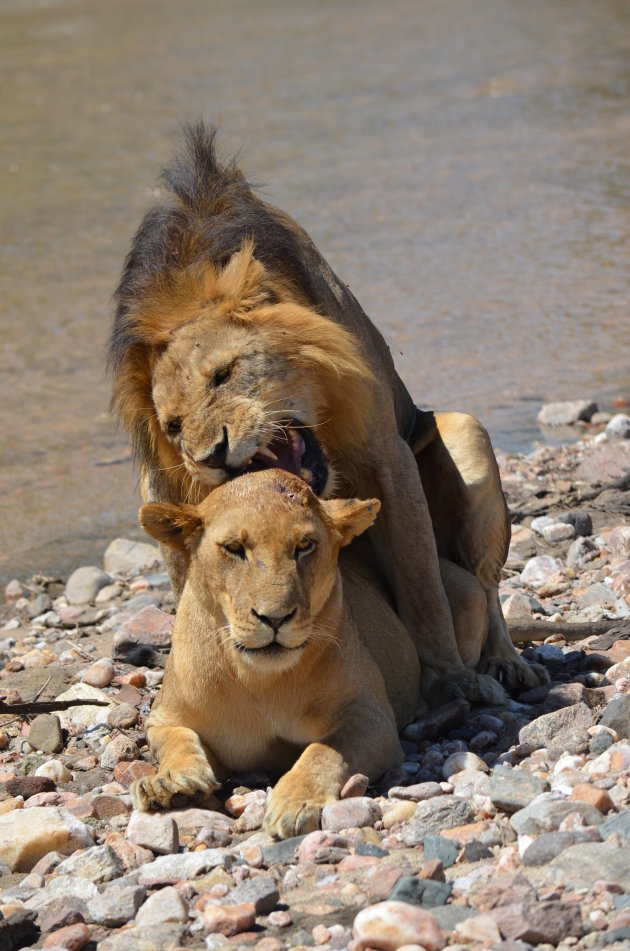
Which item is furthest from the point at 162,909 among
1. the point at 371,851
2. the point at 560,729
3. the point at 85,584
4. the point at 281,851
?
the point at 85,584

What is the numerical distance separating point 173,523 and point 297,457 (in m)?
0.68

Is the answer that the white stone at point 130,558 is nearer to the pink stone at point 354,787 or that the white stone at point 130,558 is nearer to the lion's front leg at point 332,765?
the lion's front leg at point 332,765

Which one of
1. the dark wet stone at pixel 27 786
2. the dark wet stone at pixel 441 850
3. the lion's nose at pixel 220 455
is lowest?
the dark wet stone at pixel 27 786

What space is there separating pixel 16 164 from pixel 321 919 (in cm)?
1692

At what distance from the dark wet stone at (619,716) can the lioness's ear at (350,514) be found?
1056 mm

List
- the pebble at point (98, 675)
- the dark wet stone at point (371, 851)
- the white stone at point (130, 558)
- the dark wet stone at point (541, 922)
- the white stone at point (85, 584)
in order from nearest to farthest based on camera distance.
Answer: the dark wet stone at point (541, 922)
the dark wet stone at point (371, 851)
the pebble at point (98, 675)
the white stone at point (85, 584)
the white stone at point (130, 558)

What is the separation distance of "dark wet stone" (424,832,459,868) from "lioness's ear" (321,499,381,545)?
1.25 metres

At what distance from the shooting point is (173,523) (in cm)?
516

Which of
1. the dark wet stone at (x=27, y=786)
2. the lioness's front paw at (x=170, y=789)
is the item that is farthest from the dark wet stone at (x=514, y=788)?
the dark wet stone at (x=27, y=786)

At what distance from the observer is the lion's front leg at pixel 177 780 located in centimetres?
492

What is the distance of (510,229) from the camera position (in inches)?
602

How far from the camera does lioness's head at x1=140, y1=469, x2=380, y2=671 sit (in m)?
4.76

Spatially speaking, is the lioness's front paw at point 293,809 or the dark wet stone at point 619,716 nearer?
the lioness's front paw at point 293,809

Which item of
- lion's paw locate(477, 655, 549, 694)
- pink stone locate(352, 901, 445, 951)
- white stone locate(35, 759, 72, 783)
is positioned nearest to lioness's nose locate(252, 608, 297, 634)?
pink stone locate(352, 901, 445, 951)
